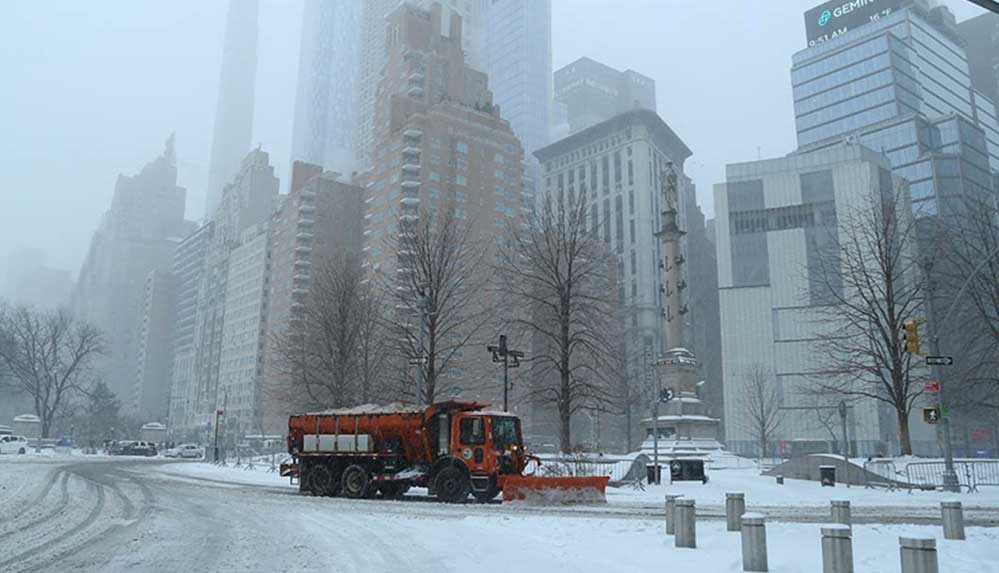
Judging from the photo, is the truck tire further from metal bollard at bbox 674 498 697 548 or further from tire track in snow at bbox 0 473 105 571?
metal bollard at bbox 674 498 697 548

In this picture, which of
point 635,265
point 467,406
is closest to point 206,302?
point 635,265

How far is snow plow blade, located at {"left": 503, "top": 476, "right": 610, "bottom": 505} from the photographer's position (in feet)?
60.1

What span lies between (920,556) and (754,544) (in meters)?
2.02

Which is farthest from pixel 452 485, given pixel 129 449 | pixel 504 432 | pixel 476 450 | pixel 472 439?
pixel 129 449

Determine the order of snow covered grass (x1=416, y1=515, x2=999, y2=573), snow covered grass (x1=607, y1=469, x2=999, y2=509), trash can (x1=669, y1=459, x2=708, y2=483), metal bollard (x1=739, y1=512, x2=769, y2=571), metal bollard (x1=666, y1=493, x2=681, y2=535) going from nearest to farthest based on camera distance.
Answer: metal bollard (x1=739, y1=512, x2=769, y2=571), snow covered grass (x1=416, y1=515, x2=999, y2=573), metal bollard (x1=666, y1=493, x2=681, y2=535), snow covered grass (x1=607, y1=469, x2=999, y2=509), trash can (x1=669, y1=459, x2=708, y2=483)

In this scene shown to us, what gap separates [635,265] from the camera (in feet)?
461

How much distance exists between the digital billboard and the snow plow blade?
138 metres

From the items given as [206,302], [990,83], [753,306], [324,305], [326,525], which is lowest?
[326,525]

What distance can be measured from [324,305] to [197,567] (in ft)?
122

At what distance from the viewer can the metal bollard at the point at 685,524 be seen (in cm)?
1014

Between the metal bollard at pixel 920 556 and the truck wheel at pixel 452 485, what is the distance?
13892 millimetres

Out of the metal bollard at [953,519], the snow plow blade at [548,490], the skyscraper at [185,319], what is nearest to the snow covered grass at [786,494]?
the snow plow blade at [548,490]

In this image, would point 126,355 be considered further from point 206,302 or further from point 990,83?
point 990,83

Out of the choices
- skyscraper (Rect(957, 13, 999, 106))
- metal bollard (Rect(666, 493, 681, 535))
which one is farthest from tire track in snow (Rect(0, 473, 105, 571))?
skyscraper (Rect(957, 13, 999, 106))
